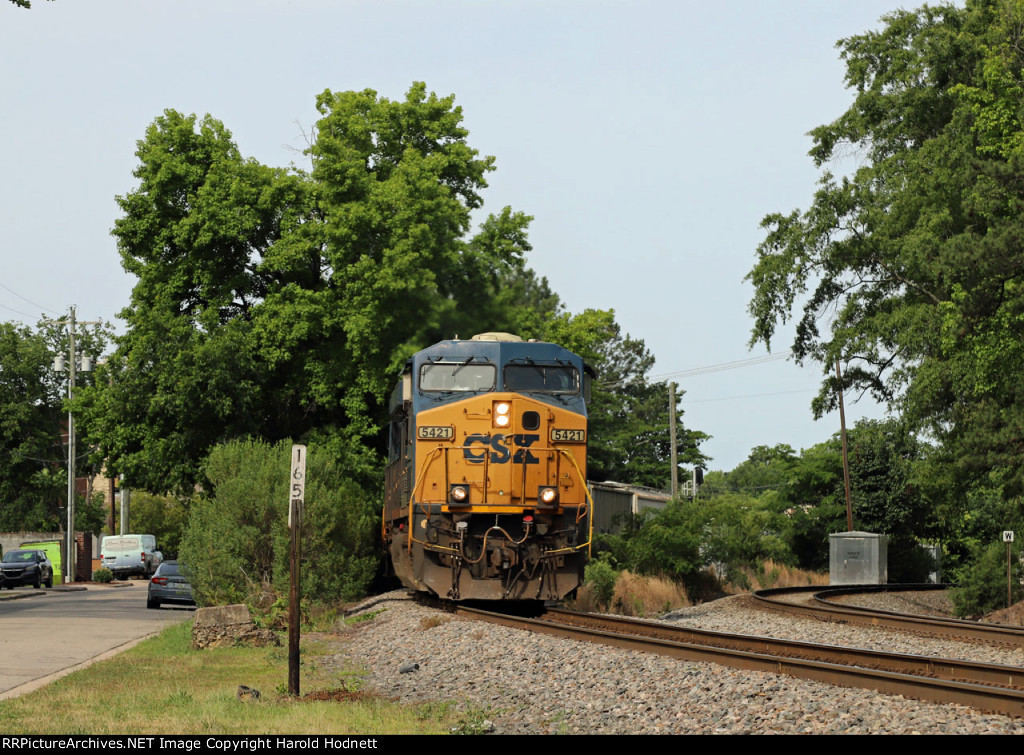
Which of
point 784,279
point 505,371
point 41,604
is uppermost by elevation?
point 784,279

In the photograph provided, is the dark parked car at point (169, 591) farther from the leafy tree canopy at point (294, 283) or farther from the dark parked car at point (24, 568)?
the dark parked car at point (24, 568)

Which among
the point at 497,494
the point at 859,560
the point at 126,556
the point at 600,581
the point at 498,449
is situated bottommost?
the point at 126,556

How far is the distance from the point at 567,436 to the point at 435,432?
7.40ft

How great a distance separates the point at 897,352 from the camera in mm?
36562

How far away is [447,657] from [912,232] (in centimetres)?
2342

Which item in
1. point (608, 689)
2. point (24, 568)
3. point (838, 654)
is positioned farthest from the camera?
point (24, 568)

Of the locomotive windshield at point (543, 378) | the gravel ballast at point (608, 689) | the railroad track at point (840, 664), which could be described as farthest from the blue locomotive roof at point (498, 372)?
the gravel ballast at point (608, 689)

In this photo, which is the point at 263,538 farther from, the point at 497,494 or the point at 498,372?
the point at 498,372

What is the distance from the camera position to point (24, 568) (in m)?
47.5

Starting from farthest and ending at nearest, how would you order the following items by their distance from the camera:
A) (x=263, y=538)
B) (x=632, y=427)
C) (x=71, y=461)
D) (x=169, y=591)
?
1. (x=632, y=427)
2. (x=71, y=461)
3. (x=169, y=591)
4. (x=263, y=538)

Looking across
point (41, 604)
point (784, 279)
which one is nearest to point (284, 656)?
point (41, 604)

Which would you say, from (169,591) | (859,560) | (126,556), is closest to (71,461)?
(126,556)
